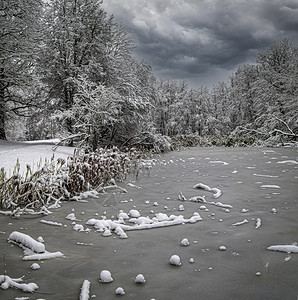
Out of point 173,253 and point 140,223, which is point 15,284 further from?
point 140,223

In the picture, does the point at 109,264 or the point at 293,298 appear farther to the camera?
the point at 109,264

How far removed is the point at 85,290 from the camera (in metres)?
1.99

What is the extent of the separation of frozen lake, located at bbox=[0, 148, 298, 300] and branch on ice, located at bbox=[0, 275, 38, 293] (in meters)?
0.05

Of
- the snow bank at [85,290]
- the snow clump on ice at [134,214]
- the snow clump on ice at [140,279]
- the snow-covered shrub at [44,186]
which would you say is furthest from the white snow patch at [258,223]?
the snow-covered shrub at [44,186]

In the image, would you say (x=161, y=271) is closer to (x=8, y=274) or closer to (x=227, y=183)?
(x=8, y=274)

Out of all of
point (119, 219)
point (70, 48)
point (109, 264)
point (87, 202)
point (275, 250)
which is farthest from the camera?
point (70, 48)

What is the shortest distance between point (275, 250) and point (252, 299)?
0.97 metres

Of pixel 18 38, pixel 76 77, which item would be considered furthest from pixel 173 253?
pixel 76 77

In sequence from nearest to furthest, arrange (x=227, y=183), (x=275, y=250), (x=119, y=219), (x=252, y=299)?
(x=252, y=299) → (x=275, y=250) → (x=119, y=219) → (x=227, y=183)

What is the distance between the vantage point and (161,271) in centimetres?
233

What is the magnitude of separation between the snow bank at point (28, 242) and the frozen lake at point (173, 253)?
0.09 metres

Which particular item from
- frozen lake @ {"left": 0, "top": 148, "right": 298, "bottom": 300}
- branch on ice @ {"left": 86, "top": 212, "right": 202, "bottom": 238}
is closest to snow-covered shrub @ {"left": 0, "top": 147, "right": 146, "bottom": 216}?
frozen lake @ {"left": 0, "top": 148, "right": 298, "bottom": 300}

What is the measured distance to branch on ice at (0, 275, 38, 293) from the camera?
200 centimetres

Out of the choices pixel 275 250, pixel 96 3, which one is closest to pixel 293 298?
pixel 275 250
